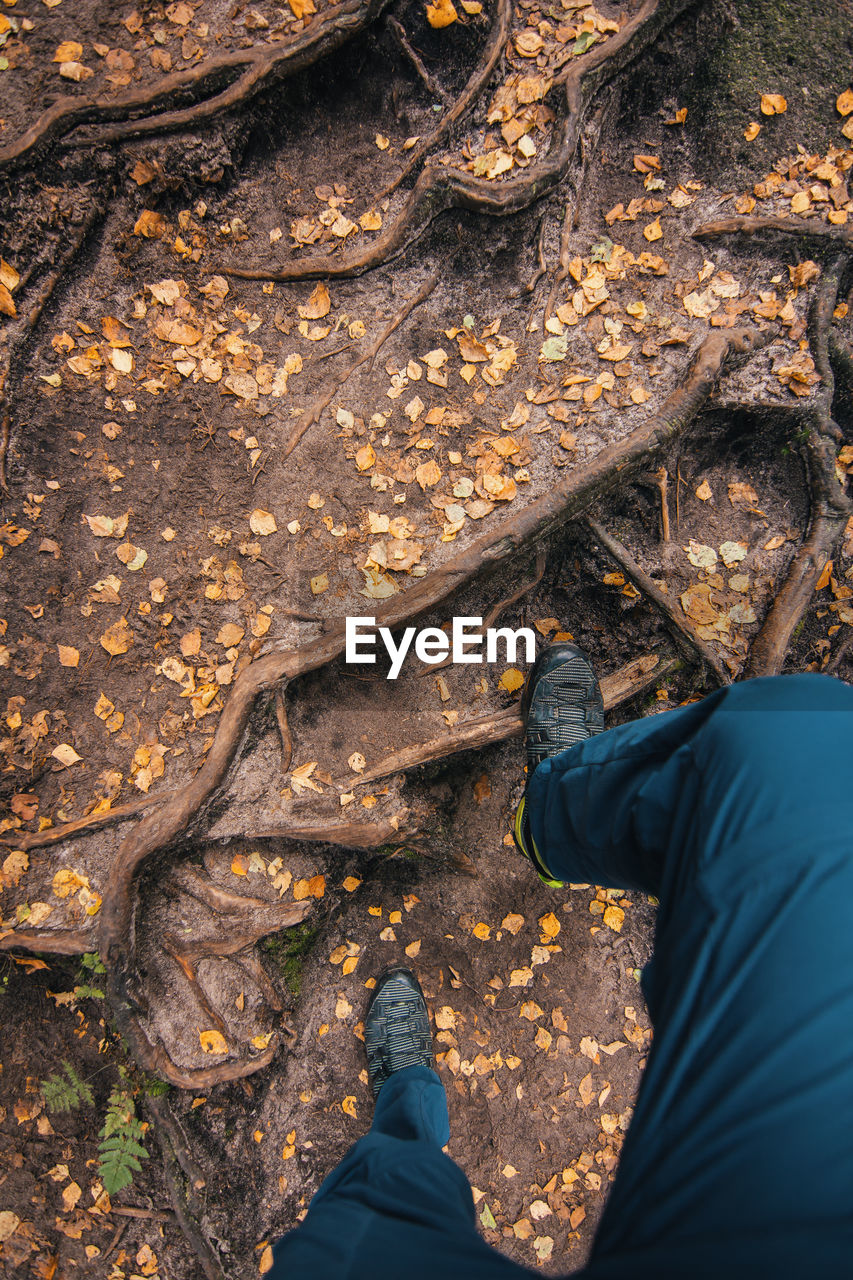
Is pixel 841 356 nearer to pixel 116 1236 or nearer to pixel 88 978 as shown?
pixel 88 978

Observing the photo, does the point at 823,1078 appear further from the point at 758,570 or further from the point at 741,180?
the point at 741,180

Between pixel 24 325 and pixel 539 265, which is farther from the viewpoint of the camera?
pixel 539 265

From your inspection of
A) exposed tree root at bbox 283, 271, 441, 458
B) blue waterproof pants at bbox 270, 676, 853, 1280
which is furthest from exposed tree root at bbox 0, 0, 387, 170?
blue waterproof pants at bbox 270, 676, 853, 1280

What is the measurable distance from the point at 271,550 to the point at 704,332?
7.65 ft

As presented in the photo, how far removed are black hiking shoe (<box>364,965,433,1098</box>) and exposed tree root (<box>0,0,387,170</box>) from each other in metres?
4.28

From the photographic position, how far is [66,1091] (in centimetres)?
281

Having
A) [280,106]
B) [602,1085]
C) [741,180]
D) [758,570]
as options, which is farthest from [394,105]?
[602,1085]

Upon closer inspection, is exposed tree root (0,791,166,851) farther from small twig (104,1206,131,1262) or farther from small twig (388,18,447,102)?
small twig (388,18,447,102)

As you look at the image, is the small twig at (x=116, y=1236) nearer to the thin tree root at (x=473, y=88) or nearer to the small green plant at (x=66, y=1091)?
the small green plant at (x=66, y=1091)

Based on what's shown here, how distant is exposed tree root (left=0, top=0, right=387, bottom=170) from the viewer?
2.57 m

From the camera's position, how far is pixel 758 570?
9.91ft

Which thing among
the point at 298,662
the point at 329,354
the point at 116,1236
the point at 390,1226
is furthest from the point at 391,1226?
the point at 329,354

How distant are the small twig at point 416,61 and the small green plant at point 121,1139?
4999mm

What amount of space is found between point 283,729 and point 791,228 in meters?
3.32
